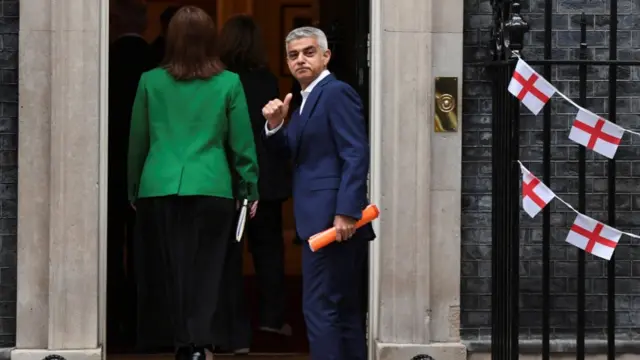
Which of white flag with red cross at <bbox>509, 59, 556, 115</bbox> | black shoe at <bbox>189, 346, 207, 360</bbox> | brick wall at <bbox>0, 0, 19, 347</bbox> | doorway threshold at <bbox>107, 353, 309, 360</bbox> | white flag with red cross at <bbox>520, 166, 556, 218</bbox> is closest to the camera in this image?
white flag with red cross at <bbox>509, 59, 556, 115</bbox>

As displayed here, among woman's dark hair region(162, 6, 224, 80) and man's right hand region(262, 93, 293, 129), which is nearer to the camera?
man's right hand region(262, 93, 293, 129)

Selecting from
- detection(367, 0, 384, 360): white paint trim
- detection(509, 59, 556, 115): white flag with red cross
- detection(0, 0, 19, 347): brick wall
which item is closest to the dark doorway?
detection(367, 0, 384, 360): white paint trim

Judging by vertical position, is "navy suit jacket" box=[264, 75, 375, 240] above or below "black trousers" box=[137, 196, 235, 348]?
above

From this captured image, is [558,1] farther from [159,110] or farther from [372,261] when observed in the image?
[159,110]

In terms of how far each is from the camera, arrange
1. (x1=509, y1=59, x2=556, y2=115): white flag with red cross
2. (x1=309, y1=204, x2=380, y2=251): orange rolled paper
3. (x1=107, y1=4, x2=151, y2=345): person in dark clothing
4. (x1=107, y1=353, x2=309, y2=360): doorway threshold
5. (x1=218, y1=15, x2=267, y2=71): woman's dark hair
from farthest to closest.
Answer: (x1=107, y1=4, x2=151, y2=345): person in dark clothing
(x1=218, y1=15, x2=267, y2=71): woman's dark hair
(x1=107, y1=353, x2=309, y2=360): doorway threshold
(x1=309, y1=204, x2=380, y2=251): orange rolled paper
(x1=509, y1=59, x2=556, y2=115): white flag with red cross

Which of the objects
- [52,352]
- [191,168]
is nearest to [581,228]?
[191,168]

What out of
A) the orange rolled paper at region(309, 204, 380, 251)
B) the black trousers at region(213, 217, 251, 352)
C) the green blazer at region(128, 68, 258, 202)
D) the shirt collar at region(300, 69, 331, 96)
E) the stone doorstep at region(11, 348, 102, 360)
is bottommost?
the stone doorstep at region(11, 348, 102, 360)

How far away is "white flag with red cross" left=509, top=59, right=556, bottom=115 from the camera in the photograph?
21.4 ft

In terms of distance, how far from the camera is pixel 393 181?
25.6 ft

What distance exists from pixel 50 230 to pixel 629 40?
320 cm

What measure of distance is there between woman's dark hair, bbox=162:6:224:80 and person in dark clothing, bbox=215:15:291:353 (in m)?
1.09

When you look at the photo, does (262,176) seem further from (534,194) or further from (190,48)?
(534,194)

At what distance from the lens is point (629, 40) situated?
792 cm

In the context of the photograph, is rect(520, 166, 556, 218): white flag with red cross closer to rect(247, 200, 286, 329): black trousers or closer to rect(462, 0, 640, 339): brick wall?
rect(462, 0, 640, 339): brick wall
